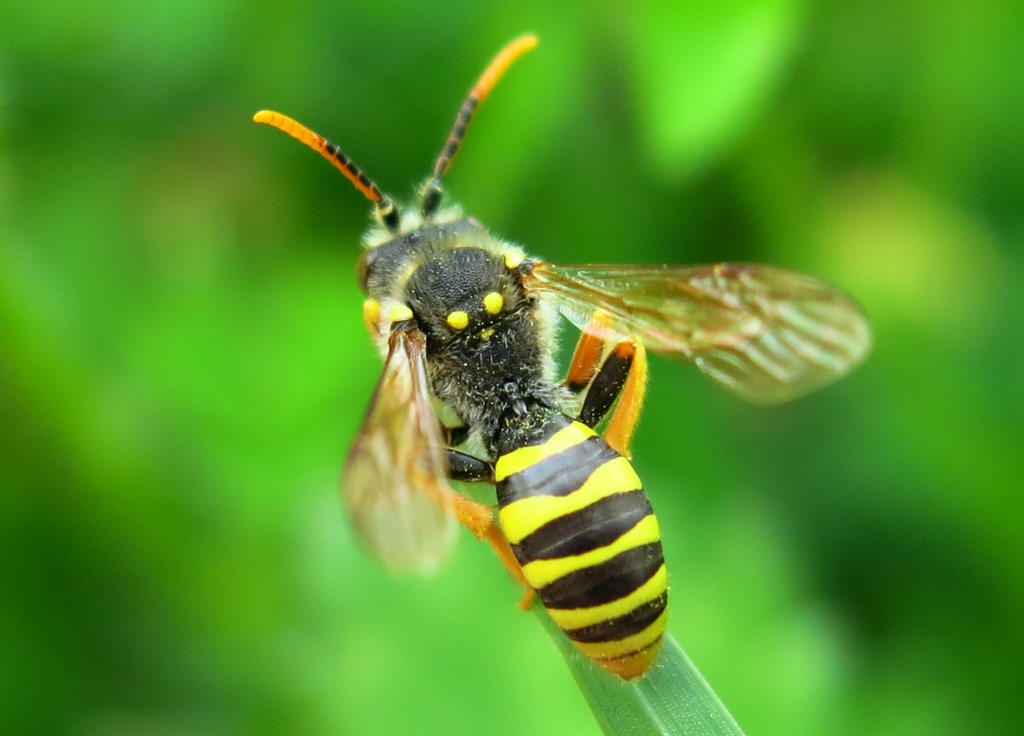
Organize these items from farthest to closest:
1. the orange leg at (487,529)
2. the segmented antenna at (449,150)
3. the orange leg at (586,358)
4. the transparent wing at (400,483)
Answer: the segmented antenna at (449,150)
the orange leg at (586,358)
the orange leg at (487,529)
the transparent wing at (400,483)

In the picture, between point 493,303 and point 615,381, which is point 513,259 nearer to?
point 493,303

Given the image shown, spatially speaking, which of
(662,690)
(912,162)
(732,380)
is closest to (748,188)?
(912,162)

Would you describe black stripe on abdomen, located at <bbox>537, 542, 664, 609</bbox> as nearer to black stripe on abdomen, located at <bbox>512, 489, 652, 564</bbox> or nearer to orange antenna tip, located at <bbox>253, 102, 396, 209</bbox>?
black stripe on abdomen, located at <bbox>512, 489, 652, 564</bbox>

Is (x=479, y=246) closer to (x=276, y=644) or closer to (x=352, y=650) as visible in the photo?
(x=352, y=650)

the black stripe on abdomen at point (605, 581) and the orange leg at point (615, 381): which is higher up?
the orange leg at point (615, 381)

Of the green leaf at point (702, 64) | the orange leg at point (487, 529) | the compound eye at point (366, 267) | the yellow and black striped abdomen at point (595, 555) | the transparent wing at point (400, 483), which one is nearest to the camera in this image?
the transparent wing at point (400, 483)

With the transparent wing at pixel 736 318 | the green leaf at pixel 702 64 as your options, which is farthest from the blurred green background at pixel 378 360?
the transparent wing at pixel 736 318

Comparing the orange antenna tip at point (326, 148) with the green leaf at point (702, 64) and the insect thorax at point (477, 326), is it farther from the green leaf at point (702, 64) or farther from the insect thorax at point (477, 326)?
the green leaf at point (702, 64)

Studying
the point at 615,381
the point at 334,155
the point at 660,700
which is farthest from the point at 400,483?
the point at 334,155
